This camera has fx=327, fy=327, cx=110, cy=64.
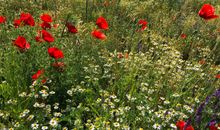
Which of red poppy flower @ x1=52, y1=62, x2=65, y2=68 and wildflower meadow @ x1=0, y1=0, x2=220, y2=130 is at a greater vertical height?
red poppy flower @ x1=52, y1=62, x2=65, y2=68

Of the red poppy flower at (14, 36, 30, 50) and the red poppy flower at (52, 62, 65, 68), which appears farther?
the red poppy flower at (52, 62, 65, 68)

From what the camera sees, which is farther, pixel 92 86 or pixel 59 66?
pixel 92 86

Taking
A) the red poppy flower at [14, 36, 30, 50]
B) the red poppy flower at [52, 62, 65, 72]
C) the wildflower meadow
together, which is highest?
the red poppy flower at [14, 36, 30, 50]

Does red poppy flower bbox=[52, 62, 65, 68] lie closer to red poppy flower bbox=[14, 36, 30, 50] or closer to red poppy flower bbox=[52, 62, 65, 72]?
red poppy flower bbox=[52, 62, 65, 72]

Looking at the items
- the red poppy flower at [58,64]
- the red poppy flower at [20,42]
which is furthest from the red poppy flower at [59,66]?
the red poppy flower at [20,42]

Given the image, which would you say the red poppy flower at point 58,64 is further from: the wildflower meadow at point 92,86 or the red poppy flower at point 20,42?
the red poppy flower at point 20,42

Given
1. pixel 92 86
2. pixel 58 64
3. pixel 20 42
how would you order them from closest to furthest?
1. pixel 20 42
2. pixel 58 64
3. pixel 92 86

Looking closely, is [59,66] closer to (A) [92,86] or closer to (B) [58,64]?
(B) [58,64]

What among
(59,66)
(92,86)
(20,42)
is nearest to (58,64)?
(59,66)

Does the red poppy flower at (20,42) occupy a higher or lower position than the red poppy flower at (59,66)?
higher

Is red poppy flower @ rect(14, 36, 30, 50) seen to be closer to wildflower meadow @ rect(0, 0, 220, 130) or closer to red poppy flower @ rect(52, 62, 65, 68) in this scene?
wildflower meadow @ rect(0, 0, 220, 130)

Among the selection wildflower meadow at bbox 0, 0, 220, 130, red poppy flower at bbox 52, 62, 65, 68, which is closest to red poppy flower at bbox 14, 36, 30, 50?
wildflower meadow at bbox 0, 0, 220, 130

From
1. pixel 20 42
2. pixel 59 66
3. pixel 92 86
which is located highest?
pixel 20 42

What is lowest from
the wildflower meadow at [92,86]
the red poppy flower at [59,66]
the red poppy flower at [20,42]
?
the wildflower meadow at [92,86]
